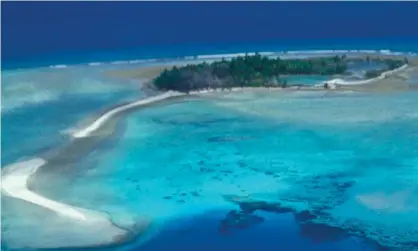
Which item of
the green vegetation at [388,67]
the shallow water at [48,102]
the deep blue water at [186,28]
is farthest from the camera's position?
the deep blue water at [186,28]

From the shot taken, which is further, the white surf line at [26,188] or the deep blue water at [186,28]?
the deep blue water at [186,28]

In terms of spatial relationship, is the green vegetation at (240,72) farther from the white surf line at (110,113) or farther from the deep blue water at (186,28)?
the deep blue water at (186,28)

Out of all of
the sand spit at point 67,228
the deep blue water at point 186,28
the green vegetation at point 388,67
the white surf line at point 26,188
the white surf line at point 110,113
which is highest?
the deep blue water at point 186,28

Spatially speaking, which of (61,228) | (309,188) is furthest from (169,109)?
(61,228)

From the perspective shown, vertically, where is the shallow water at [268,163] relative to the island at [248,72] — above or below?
below

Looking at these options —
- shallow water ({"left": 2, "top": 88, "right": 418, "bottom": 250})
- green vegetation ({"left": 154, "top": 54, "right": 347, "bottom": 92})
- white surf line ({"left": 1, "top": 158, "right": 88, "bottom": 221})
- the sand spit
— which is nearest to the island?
green vegetation ({"left": 154, "top": 54, "right": 347, "bottom": 92})

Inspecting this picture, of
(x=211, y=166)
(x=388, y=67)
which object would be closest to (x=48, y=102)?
(x=211, y=166)

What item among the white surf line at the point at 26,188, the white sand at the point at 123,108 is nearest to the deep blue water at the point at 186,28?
the white sand at the point at 123,108
